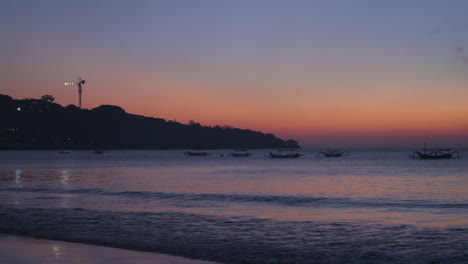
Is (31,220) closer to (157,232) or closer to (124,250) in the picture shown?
(157,232)

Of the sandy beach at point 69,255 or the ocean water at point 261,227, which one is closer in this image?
the sandy beach at point 69,255

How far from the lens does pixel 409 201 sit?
31.4 metres

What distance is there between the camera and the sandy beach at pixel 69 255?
465 inches

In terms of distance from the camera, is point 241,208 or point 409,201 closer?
point 241,208

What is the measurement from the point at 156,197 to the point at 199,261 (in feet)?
70.7

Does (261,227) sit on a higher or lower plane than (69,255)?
lower

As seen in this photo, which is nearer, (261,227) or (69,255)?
(69,255)

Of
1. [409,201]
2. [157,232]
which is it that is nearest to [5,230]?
[157,232]

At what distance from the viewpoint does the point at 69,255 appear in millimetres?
12477

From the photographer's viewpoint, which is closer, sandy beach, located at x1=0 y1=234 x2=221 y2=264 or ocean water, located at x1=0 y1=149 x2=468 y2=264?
sandy beach, located at x1=0 y1=234 x2=221 y2=264

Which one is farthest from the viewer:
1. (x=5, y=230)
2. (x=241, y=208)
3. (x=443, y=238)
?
(x=241, y=208)

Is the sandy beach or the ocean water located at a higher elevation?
the sandy beach

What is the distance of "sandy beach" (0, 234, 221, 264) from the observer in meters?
11.8

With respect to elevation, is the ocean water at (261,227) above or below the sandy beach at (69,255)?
below
